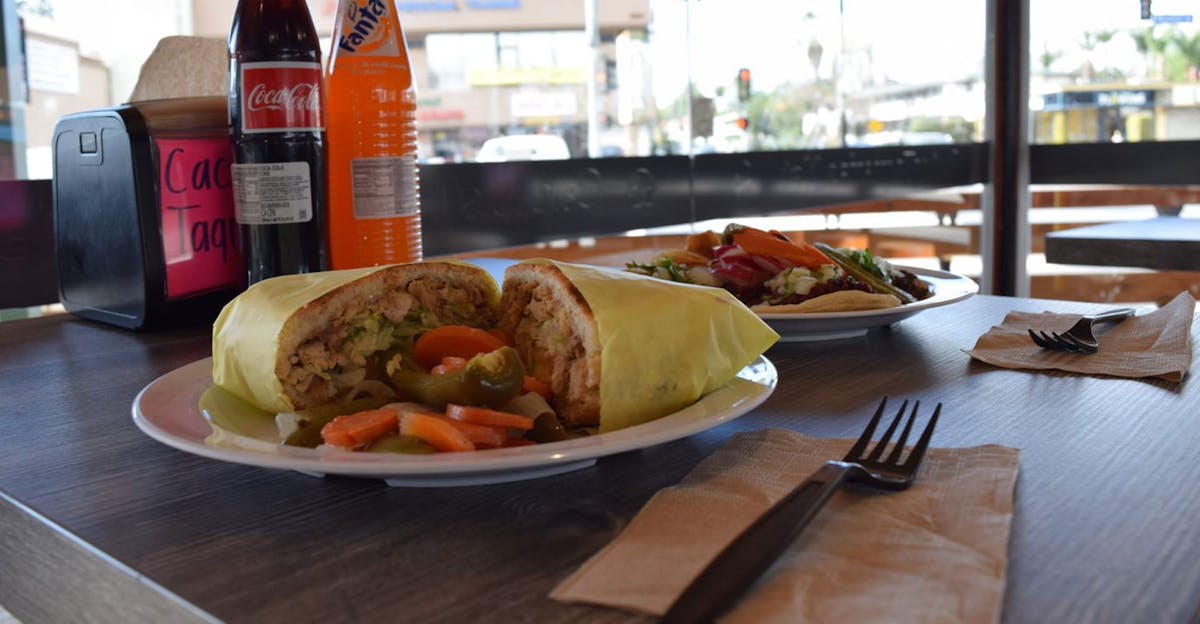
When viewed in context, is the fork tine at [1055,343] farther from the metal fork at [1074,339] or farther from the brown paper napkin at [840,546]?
the brown paper napkin at [840,546]

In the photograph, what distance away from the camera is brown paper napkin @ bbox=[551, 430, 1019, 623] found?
16.9 inches

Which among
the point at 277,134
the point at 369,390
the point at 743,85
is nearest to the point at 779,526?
the point at 369,390

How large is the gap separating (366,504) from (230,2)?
3.00m

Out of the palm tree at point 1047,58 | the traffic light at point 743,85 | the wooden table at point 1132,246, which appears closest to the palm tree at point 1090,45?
the palm tree at point 1047,58

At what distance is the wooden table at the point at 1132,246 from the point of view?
237cm

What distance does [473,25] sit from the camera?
4.63m

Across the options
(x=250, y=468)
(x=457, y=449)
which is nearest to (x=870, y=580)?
(x=457, y=449)

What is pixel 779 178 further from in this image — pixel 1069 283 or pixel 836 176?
pixel 1069 283

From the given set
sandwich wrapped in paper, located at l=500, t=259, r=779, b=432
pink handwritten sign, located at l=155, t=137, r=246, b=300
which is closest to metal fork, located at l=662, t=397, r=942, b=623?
sandwich wrapped in paper, located at l=500, t=259, r=779, b=432

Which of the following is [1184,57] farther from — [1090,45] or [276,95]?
[276,95]

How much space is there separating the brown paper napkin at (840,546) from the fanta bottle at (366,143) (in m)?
0.67

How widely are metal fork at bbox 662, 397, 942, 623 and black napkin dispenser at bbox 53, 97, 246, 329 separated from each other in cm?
81

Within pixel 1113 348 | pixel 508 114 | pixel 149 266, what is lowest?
pixel 1113 348

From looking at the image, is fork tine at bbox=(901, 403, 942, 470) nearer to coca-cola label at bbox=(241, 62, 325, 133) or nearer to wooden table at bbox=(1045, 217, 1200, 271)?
coca-cola label at bbox=(241, 62, 325, 133)
